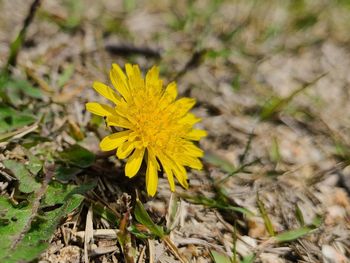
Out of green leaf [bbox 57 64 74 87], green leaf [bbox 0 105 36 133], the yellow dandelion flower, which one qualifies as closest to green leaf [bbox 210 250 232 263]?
the yellow dandelion flower

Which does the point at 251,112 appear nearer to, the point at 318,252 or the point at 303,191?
the point at 303,191

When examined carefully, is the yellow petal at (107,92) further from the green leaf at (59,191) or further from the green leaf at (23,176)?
the green leaf at (23,176)

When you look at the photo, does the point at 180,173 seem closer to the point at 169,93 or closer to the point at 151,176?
the point at 151,176

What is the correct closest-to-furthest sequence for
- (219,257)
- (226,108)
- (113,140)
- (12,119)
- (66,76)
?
(113,140), (219,257), (12,119), (66,76), (226,108)

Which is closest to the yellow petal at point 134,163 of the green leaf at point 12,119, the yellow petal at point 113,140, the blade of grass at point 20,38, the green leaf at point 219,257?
the yellow petal at point 113,140

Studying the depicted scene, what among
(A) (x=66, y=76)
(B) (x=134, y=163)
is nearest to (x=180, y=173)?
(B) (x=134, y=163)

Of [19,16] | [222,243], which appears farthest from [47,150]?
[19,16]

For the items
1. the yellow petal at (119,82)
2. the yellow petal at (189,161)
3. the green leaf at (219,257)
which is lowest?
the green leaf at (219,257)
